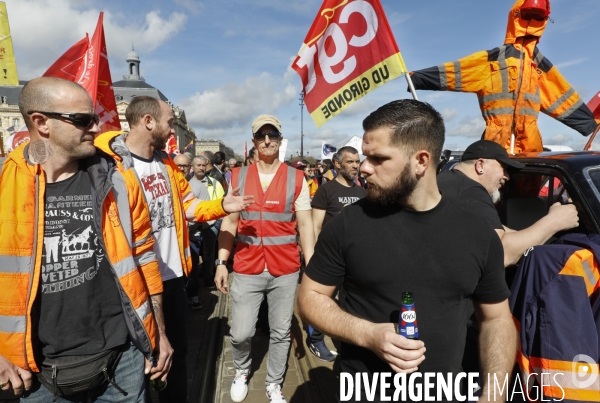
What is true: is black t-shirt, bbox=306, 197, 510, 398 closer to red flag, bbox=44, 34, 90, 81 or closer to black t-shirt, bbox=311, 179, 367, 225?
black t-shirt, bbox=311, 179, 367, 225

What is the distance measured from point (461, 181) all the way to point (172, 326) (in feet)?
7.81

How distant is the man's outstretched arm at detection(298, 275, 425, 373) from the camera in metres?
1.30

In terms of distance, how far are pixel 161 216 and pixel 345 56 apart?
2.18 m

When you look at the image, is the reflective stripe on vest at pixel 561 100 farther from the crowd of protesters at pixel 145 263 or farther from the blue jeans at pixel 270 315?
the blue jeans at pixel 270 315

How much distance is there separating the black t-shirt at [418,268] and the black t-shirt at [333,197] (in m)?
2.66

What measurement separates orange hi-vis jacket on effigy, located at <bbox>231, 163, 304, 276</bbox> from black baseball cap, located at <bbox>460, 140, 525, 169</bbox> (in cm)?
150

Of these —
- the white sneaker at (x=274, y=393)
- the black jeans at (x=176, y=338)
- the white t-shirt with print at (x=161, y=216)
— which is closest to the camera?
the white t-shirt with print at (x=161, y=216)

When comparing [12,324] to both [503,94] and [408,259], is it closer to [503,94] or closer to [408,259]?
[408,259]

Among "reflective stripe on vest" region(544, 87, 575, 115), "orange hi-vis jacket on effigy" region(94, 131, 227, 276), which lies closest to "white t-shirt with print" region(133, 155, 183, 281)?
"orange hi-vis jacket on effigy" region(94, 131, 227, 276)

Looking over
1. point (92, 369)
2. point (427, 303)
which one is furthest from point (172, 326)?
point (427, 303)

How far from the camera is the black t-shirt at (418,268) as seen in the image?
1525 millimetres

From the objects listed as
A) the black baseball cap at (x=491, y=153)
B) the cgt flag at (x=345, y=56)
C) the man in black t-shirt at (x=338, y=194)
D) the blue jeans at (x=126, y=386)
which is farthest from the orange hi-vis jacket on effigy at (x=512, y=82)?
the blue jeans at (x=126, y=386)

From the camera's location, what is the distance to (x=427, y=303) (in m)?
1.53

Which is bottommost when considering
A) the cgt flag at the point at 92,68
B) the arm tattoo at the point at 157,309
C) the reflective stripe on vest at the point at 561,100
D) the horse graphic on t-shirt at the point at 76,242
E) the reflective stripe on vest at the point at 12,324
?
the arm tattoo at the point at 157,309
